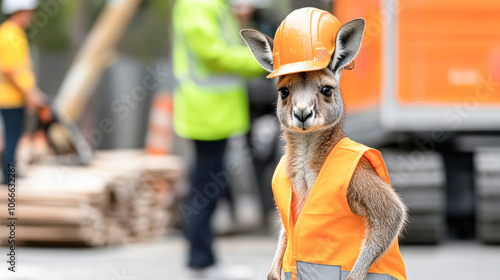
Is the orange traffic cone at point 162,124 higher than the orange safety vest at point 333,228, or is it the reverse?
the orange safety vest at point 333,228

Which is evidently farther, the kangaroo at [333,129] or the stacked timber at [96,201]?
the stacked timber at [96,201]

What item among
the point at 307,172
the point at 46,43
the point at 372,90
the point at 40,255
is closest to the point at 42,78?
the point at 46,43

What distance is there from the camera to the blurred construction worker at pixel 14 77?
666cm

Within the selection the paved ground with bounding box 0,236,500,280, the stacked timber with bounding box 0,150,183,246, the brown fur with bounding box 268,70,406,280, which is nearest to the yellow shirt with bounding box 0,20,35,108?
the stacked timber with bounding box 0,150,183,246

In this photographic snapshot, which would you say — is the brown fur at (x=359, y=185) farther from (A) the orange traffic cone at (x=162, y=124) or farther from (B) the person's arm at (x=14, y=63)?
(A) the orange traffic cone at (x=162, y=124)

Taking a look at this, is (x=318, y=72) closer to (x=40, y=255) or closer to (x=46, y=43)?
(x=40, y=255)

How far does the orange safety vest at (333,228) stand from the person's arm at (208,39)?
2954 mm

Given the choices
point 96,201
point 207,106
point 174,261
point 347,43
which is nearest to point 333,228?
point 347,43

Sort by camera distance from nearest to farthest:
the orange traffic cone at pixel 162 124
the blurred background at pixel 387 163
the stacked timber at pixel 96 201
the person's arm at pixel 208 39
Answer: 1. the person's arm at pixel 208 39
2. the blurred background at pixel 387 163
3. the stacked timber at pixel 96 201
4. the orange traffic cone at pixel 162 124

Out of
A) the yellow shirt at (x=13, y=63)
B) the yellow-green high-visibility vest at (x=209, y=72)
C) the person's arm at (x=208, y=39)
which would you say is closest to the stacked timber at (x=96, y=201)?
the yellow shirt at (x=13, y=63)

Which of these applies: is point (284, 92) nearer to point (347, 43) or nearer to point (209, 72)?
point (347, 43)

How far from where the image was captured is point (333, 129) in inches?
94.3

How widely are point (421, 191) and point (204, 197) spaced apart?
2360mm

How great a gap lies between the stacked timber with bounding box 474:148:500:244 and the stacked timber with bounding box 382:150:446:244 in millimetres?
346
